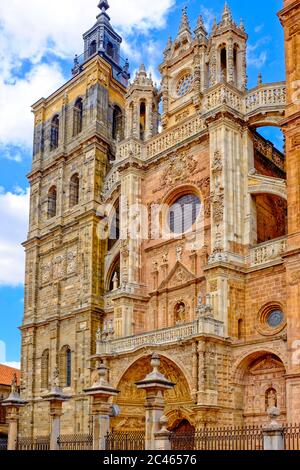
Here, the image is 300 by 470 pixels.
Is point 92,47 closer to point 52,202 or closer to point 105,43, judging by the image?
point 105,43

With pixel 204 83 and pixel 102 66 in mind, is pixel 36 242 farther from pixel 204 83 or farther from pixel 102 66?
pixel 204 83

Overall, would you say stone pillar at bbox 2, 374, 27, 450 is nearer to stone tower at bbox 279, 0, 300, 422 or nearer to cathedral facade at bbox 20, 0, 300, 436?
cathedral facade at bbox 20, 0, 300, 436

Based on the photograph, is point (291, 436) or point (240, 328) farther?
point (240, 328)

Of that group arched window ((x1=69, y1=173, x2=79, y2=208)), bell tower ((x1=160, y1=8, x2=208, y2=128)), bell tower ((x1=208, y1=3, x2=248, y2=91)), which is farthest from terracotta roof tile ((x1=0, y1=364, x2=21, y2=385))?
bell tower ((x1=208, y1=3, x2=248, y2=91))

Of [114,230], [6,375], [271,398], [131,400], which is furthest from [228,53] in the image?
[6,375]

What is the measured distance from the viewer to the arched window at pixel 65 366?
106ft

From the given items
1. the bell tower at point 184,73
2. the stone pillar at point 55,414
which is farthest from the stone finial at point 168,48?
the stone pillar at point 55,414

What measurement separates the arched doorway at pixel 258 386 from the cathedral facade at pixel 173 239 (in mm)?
51

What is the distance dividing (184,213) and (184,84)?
7.29 m

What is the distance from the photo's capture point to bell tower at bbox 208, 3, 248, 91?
91.7 feet

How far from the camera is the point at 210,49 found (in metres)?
30.1

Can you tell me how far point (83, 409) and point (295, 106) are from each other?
16.5 m

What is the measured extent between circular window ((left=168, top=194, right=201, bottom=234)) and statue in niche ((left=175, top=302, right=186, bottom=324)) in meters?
3.18

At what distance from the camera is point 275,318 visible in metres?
23.6
